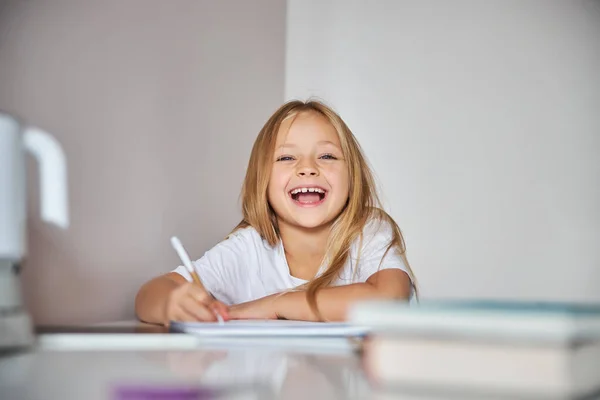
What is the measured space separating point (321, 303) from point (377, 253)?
13.3 inches

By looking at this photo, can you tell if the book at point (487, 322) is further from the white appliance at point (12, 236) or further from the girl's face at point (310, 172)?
the girl's face at point (310, 172)

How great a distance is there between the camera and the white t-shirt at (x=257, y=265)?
4.96 ft

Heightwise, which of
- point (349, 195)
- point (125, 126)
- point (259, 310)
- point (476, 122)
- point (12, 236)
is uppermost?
point (476, 122)

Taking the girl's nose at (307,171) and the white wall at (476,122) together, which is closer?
the girl's nose at (307,171)

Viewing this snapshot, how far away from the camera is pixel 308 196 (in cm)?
166

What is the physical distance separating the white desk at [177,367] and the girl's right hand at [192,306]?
0.17 m

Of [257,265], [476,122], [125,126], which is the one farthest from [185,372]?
[476,122]

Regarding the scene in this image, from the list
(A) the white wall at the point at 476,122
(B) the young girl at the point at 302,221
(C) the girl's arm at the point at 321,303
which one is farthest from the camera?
(A) the white wall at the point at 476,122

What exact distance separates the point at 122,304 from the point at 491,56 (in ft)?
4.65

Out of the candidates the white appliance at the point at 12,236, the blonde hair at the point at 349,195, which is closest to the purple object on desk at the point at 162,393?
the white appliance at the point at 12,236

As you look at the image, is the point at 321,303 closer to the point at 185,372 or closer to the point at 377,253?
the point at 377,253

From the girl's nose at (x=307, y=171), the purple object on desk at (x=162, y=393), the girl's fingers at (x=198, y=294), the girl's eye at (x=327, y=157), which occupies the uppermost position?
the girl's eye at (x=327, y=157)

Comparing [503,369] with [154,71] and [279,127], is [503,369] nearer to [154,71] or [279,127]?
[154,71]

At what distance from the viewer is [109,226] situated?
129 cm
